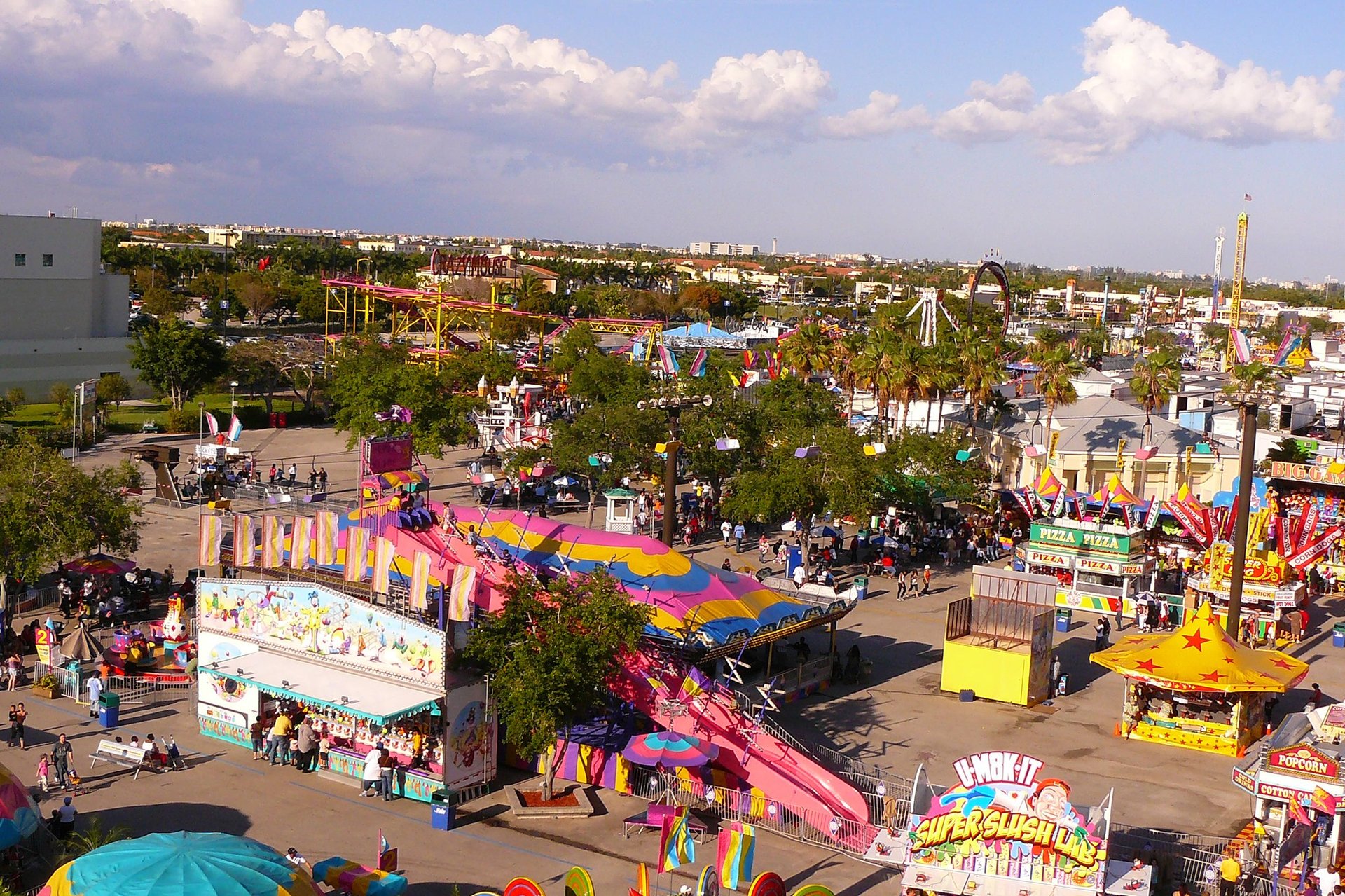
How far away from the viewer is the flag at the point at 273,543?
26.2 meters

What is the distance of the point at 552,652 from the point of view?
2239 cm

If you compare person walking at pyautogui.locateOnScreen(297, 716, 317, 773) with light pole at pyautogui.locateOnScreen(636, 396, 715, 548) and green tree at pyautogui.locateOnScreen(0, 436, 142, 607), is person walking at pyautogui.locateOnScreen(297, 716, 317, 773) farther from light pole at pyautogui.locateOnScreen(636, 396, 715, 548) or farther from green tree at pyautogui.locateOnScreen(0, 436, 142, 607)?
green tree at pyautogui.locateOnScreen(0, 436, 142, 607)

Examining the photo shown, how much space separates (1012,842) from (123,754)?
1538 cm

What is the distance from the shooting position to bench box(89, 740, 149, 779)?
23.4 meters

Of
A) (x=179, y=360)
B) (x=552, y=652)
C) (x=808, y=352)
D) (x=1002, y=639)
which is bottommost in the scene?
(x=1002, y=639)

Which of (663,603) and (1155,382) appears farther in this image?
(1155,382)

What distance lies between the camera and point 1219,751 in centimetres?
2733

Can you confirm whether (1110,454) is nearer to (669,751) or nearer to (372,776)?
(669,751)

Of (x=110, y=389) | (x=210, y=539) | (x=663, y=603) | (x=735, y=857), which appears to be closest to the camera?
(x=735, y=857)

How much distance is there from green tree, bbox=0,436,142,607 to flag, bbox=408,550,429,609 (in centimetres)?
1352

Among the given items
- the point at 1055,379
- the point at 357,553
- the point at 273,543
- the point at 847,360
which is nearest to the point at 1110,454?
the point at 1055,379

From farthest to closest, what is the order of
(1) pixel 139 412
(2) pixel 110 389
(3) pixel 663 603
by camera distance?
(1) pixel 139 412
(2) pixel 110 389
(3) pixel 663 603

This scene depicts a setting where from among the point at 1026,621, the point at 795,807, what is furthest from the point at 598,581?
the point at 1026,621

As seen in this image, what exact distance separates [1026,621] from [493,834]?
14.4 metres
